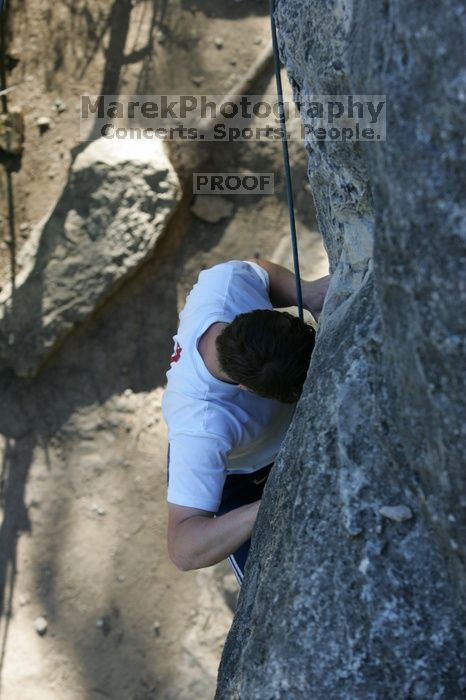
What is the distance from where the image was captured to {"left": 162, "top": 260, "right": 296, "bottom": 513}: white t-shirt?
70.1 inches

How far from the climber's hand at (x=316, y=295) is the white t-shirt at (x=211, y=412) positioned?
0.10 meters

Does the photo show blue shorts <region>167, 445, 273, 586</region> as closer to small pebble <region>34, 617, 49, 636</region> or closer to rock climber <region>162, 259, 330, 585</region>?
rock climber <region>162, 259, 330, 585</region>

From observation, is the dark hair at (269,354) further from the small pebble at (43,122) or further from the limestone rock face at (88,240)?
the small pebble at (43,122)

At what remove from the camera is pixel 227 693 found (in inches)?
53.6

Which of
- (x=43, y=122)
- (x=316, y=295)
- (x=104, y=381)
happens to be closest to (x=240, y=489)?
(x=316, y=295)

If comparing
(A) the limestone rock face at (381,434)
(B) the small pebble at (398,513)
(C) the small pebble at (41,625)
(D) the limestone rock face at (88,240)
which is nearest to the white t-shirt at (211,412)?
(A) the limestone rock face at (381,434)

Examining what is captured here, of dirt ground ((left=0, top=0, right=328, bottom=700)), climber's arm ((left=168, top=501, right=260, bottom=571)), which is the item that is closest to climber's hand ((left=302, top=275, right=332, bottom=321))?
climber's arm ((left=168, top=501, right=260, bottom=571))

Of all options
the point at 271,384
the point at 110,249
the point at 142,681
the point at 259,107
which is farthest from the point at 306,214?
the point at 142,681

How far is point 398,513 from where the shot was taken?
44.6 inches

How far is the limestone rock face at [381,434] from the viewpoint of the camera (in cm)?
94

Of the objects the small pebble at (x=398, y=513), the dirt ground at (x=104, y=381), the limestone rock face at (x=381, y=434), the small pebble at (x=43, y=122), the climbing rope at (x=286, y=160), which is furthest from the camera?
the small pebble at (x=43, y=122)

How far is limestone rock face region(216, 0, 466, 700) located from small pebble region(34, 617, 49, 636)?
204 cm

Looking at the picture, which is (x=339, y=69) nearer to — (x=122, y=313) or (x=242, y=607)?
(x=242, y=607)

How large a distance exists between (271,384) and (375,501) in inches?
21.2
